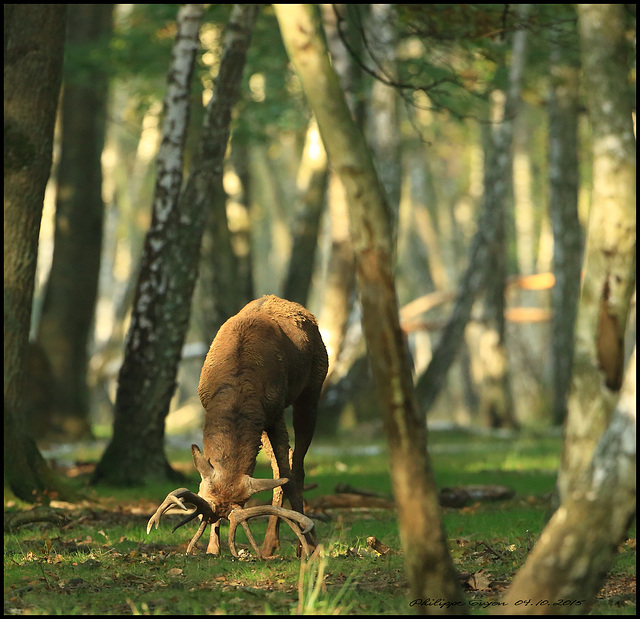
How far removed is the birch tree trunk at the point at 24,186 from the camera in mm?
10961

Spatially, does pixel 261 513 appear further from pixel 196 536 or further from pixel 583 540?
pixel 583 540

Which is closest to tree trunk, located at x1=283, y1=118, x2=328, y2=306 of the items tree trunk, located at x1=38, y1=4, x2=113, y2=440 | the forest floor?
tree trunk, located at x1=38, y1=4, x2=113, y2=440

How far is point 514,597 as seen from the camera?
5.29 metres

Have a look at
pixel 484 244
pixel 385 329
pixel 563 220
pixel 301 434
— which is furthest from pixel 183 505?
pixel 563 220

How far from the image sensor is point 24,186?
1112 centimetres

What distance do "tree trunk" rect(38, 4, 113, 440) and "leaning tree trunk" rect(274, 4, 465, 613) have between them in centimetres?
1474

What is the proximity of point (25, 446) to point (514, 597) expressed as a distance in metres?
7.20

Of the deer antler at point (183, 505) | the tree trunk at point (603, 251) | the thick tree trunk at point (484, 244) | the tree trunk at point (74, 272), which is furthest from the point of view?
the thick tree trunk at point (484, 244)

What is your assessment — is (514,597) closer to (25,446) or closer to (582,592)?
(582,592)

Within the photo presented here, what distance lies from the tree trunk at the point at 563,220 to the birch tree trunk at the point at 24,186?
51.6 feet

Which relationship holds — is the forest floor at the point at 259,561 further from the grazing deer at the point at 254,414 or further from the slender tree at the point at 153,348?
the slender tree at the point at 153,348

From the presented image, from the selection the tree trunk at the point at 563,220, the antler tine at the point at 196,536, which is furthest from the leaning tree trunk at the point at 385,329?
the tree trunk at the point at 563,220

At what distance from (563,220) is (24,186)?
1718cm

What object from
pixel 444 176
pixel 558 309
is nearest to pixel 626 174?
pixel 558 309
